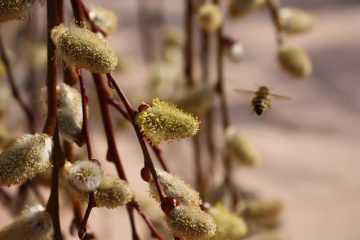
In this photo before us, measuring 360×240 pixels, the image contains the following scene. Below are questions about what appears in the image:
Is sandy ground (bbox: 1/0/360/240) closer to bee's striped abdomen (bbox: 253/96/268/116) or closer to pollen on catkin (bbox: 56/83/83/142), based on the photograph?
bee's striped abdomen (bbox: 253/96/268/116)

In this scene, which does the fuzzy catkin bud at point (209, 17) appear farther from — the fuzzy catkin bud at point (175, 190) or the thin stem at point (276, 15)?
the fuzzy catkin bud at point (175, 190)

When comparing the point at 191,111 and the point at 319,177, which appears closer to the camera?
the point at 191,111

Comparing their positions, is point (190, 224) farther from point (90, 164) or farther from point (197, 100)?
point (197, 100)

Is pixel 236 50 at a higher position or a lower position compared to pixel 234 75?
lower

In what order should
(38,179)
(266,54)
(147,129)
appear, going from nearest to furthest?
(147,129)
(38,179)
(266,54)

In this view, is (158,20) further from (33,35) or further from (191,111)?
(191,111)

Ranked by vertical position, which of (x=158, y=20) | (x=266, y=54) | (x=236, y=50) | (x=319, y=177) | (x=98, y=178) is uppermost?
(x=266, y=54)

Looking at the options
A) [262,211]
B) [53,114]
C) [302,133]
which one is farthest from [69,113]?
[302,133]

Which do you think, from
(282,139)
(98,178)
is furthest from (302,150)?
(98,178)
